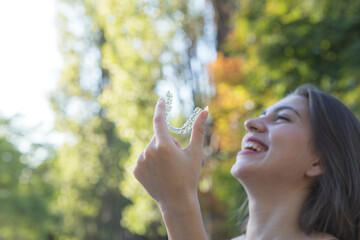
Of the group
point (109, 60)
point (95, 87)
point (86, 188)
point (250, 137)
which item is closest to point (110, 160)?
point (86, 188)

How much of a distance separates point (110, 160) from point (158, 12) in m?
9.68

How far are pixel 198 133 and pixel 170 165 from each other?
12 centimetres

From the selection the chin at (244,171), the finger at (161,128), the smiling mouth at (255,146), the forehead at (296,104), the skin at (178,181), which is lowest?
the skin at (178,181)

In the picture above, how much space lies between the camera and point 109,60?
660 inches

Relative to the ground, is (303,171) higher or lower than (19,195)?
lower

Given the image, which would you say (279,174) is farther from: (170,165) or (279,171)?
(170,165)

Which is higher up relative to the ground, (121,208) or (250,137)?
(121,208)

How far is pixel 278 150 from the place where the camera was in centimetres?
198

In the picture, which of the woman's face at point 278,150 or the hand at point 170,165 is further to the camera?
the woman's face at point 278,150

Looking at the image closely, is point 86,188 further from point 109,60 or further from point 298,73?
point 298,73

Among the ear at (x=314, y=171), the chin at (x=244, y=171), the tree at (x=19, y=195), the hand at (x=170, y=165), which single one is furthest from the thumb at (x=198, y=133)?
the tree at (x=19, y=195)

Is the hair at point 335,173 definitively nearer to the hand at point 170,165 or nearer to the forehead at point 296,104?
the forehead at point 296,104

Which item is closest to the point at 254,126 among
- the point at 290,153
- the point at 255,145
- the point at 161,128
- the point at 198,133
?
the point at 255,145

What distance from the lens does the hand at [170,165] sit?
1267 mm
